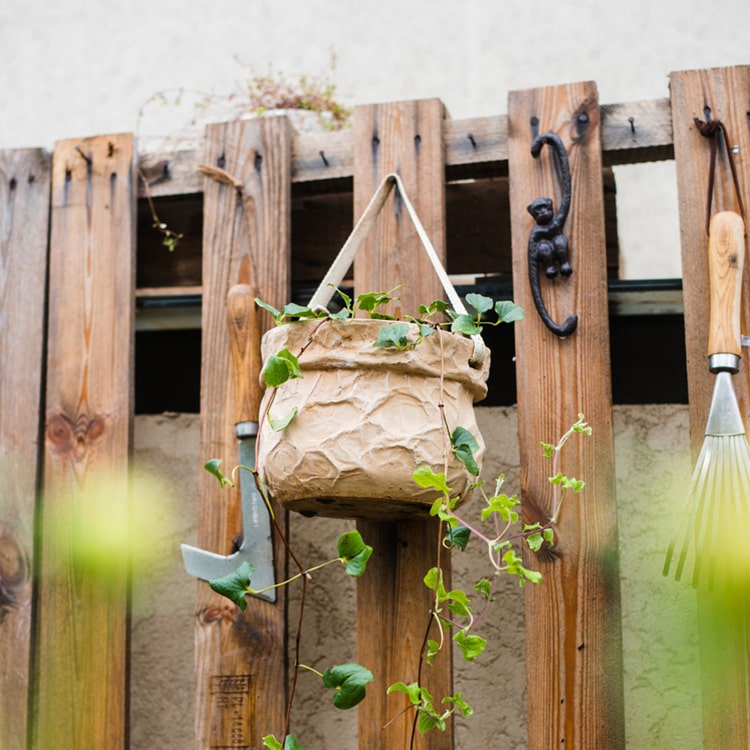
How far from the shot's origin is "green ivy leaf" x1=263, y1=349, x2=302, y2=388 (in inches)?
64.7

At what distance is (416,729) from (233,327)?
730mm

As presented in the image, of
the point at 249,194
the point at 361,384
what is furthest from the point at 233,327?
the point at 361,384

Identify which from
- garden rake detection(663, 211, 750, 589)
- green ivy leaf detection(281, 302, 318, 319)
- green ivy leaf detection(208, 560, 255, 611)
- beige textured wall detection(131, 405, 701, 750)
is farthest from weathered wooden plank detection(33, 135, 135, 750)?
garden rake detection(663, 211, 750, 589)

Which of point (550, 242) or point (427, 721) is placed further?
point (550, 242)

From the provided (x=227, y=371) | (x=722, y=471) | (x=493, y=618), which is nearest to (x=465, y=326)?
(x=722, y=471)

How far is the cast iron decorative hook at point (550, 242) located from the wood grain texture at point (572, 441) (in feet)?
0.05

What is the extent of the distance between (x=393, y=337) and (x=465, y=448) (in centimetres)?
19

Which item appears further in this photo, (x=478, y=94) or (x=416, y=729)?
(x=478, y=94)

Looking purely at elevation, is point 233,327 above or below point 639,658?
above

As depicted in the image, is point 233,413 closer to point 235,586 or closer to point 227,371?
point 227,371

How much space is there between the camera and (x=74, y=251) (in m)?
2.25

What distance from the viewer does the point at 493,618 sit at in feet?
7.57

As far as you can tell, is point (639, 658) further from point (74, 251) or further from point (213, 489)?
point (74, 251)

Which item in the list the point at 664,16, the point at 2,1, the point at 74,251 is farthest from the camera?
the point at 2,1
